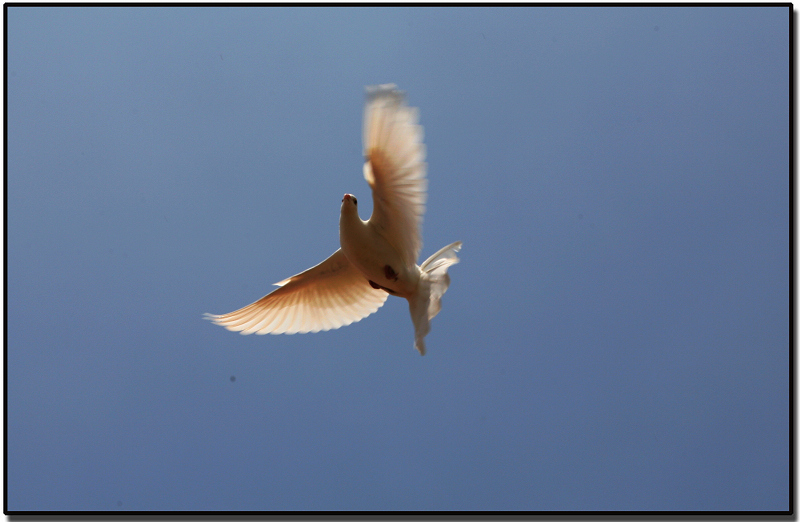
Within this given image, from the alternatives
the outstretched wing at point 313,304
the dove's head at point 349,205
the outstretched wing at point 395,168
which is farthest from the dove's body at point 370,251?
the outstretched wing at point 313,304

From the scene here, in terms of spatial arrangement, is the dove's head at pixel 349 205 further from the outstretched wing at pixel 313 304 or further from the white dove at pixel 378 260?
the outstretched wing at pixel 313 304

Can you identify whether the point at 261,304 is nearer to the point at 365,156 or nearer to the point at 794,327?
the point at 365,156

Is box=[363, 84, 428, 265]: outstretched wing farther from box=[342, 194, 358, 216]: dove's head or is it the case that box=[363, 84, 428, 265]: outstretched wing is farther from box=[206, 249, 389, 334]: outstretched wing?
box=[206, 249, 389, 334]: outstretched wing

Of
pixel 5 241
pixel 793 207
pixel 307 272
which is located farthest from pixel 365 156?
pixel 793 207

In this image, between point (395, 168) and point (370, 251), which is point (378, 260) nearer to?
point (370, 251)

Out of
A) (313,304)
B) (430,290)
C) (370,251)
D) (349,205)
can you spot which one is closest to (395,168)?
(349,205)

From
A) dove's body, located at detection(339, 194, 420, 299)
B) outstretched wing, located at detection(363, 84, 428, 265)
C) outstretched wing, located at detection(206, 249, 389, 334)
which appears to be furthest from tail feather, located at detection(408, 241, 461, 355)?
outstretched wing, located at detection(206, 249, 389, 334)
